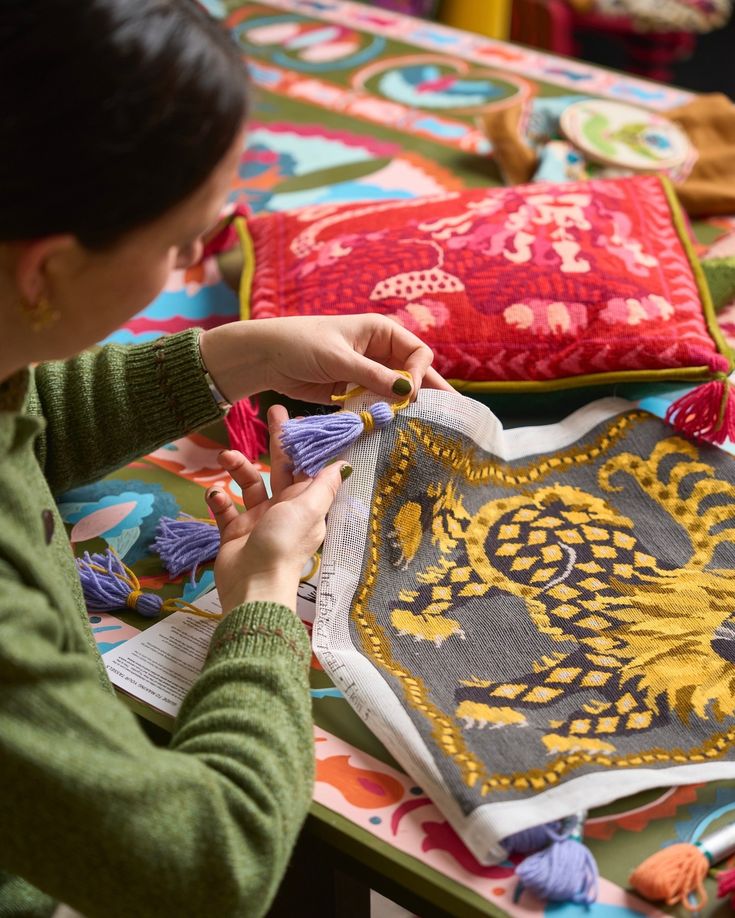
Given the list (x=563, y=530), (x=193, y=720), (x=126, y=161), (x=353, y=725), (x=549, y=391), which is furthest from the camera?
(x=549, y=391)

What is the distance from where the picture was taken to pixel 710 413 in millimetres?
1030

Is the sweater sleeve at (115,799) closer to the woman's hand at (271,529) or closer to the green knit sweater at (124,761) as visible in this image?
the green knit sweater at (124,761)

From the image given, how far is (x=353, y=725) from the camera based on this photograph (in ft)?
2.55

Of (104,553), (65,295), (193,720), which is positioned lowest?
(104,553)

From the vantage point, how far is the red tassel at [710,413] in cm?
103

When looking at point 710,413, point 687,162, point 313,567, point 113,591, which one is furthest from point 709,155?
point 113,591

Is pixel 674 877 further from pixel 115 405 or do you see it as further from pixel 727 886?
pixel 115 405

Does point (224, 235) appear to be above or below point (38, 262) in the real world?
below

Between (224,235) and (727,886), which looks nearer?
(727,886)

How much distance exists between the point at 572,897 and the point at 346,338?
499 millimetres

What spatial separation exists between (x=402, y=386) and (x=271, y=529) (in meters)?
0.20

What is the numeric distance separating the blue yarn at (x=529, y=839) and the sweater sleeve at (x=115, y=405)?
48 cm

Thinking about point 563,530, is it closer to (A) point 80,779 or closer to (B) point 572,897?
(B) point 572,897

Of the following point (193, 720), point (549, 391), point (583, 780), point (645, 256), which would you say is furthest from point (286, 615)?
point (645, 256)
